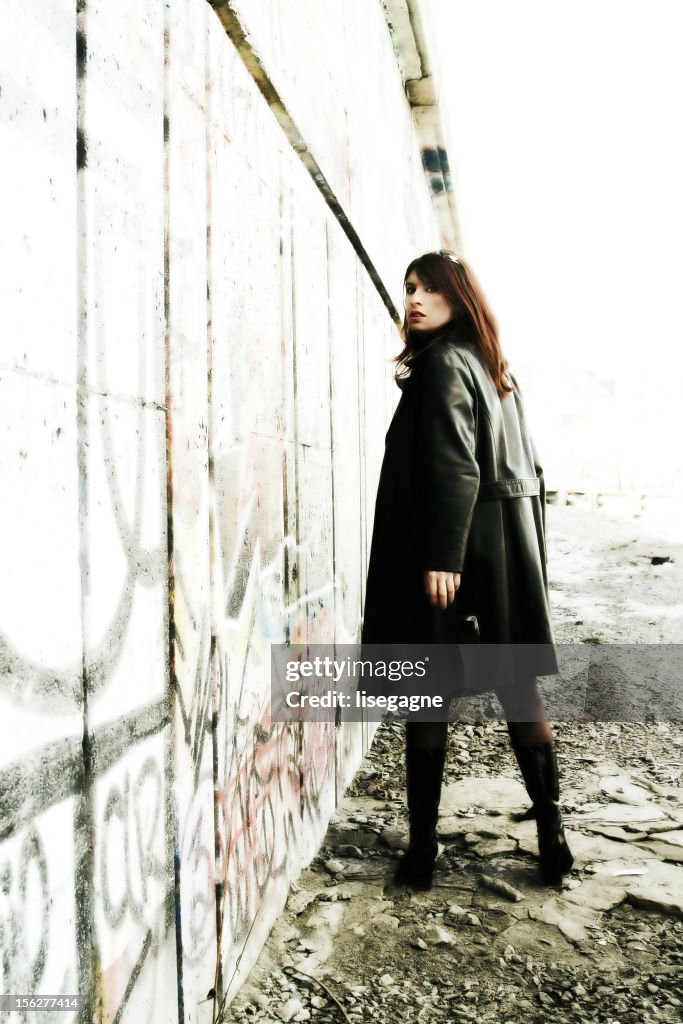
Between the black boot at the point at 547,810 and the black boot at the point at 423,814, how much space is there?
0.89 ft

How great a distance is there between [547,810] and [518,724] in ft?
0.86

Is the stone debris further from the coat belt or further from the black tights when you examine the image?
the coat belt

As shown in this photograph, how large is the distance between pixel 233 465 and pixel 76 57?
2.80 ft

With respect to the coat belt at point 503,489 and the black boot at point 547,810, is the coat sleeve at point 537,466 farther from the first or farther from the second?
the black boot at point 547,810

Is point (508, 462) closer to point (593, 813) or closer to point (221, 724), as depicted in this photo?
point (221, 724)

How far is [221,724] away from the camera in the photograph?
1577 mm

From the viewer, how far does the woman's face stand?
2354mm

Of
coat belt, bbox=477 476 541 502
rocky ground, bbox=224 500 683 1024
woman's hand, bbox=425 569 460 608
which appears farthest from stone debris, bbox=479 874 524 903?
coat belt, bbox=477 476 541 502

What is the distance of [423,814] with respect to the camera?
7.36 ft

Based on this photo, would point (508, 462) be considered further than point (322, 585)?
No

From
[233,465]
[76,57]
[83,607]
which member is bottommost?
[83,607]

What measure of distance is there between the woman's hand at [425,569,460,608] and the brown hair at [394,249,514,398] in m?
0.66

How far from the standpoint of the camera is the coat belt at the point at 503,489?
222cm

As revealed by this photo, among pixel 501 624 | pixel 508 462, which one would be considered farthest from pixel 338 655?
pixel 508 462
